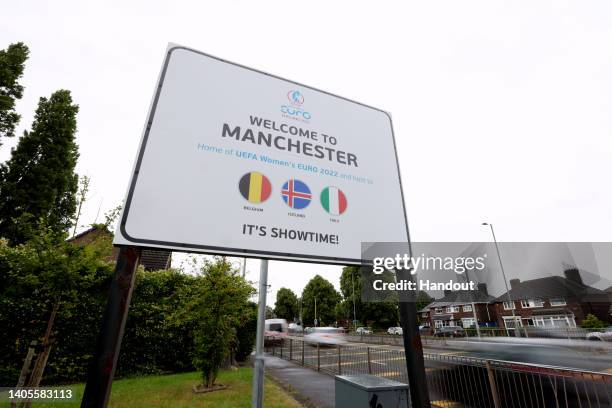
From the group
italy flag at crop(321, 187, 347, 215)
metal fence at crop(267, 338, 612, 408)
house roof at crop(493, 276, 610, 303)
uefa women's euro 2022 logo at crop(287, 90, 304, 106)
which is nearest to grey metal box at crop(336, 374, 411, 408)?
italy flag at crop(321, 187, 347, 215)

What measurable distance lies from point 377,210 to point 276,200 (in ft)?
3.53

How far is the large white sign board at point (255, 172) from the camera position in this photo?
2.14 m

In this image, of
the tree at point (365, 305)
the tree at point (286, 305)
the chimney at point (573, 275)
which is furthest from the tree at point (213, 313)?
the tree at point (286, 305)

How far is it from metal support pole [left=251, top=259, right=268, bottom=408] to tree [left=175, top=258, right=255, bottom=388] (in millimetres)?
6593

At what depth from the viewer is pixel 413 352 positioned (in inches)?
100

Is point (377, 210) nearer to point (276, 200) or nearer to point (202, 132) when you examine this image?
point (276, 200)

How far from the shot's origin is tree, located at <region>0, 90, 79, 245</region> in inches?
657

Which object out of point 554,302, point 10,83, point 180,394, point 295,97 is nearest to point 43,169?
point 10,83

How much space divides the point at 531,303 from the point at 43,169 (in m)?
63.7

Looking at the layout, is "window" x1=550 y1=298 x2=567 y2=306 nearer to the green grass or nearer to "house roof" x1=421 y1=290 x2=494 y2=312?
"house roof" x1=421 y1=290 x2=494 y2=312

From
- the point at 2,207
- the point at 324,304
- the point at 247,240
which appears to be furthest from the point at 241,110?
the point at 324,304

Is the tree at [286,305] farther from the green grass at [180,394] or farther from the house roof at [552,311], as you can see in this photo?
the green grass at [180,394]

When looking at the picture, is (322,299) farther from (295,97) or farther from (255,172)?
(255,172)

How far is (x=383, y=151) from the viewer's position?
3.38 metres
